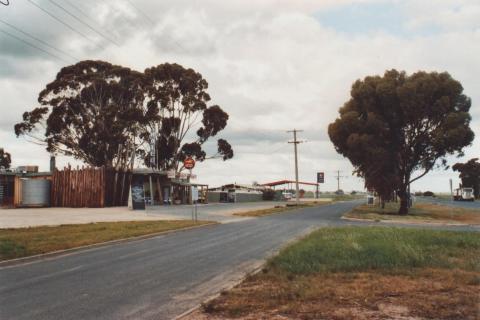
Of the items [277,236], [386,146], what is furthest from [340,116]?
[277,236]

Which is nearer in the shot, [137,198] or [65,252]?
[65,252]

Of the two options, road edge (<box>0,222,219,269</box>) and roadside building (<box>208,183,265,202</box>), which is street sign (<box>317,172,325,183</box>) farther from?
road edge (<box>0,222,219,269</box>)

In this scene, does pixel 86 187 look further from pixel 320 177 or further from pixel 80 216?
pixel 320 177

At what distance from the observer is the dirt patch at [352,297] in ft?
20.8

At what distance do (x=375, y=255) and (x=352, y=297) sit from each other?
4.11m

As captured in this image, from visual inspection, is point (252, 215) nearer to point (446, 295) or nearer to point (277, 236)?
point (277, 236)

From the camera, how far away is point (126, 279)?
960 cm

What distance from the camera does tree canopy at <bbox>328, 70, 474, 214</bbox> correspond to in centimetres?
3466

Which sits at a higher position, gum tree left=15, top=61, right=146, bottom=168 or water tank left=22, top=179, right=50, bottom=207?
gum tree left=15, top=61, right=146, bottom=168

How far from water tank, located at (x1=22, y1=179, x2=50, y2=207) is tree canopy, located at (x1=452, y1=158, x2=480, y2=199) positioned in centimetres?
9355

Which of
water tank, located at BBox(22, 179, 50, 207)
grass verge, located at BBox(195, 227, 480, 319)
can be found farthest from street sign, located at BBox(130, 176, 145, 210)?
grass verge, located at BBox(195, 227, 480, 319)

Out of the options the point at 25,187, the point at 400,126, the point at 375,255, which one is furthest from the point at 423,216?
the point at 25,187

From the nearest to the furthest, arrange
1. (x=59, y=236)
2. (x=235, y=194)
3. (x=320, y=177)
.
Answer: (x=59, y=236) → (x=235, y=194) → (x=320, y=177)

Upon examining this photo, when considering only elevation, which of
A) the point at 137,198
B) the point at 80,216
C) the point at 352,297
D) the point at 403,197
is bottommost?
the point at 352,297
